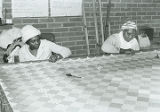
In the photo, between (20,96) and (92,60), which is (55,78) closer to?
(20,96)

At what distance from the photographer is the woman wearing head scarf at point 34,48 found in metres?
3.24

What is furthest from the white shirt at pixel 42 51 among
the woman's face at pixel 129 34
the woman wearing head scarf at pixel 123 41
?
the woman's face at pixel 129 34

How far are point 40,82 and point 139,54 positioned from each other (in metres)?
1.35

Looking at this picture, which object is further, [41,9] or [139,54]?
[41,9]

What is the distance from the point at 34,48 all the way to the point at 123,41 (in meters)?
1.39

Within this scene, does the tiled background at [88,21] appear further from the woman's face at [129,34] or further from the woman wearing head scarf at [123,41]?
the woman's face at [129,34]

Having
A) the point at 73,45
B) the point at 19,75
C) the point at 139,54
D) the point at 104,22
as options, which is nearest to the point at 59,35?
the point at 73,45

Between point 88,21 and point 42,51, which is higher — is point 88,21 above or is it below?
above

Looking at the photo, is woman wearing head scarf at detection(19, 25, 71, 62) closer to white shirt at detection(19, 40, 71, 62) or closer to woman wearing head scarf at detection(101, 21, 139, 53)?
white shirt at detection(19, 40, 71, 62)

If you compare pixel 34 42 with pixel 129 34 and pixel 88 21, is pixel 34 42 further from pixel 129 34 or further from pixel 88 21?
pixel 88 21

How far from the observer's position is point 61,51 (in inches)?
135

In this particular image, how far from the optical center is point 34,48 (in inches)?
130

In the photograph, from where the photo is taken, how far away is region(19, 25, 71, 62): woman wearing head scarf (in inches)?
128

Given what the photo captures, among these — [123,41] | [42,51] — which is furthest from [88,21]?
[42,51]
